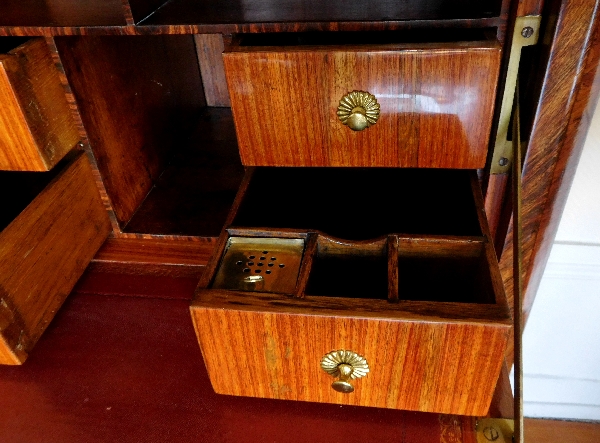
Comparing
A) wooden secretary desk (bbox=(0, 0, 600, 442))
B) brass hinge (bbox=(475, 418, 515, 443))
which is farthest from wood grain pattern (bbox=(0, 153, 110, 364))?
brass hinge (bbox=(475, 418, 515, 443))

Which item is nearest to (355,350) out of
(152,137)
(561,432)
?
(152,137)

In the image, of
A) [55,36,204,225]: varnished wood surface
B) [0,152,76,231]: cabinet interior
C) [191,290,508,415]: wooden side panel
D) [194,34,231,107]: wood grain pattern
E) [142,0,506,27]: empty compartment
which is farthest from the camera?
[194,34,231,107]: wood grain pattern

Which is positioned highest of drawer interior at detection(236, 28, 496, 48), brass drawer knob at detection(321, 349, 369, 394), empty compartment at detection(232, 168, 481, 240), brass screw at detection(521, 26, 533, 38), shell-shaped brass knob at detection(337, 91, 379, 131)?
brass screw at detection(521, 26, 533, 38)

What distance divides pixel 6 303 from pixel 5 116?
0.68 ft

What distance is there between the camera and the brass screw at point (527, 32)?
56 cm

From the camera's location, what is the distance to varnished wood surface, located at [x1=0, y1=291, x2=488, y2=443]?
1.81ft

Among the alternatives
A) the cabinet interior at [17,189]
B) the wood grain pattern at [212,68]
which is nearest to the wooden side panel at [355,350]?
the cabinet interior at [17,189]

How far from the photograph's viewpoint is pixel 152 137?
905 mm

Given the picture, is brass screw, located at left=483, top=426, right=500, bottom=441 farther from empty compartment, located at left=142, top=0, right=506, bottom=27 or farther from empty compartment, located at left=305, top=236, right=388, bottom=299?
empty compartment, located at left=142, top=0, right=506, bottom=27

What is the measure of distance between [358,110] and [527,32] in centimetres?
19

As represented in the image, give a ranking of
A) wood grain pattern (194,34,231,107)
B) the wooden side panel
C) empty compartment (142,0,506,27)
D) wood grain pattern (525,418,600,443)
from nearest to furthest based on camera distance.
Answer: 1. the wooden side panel
2. empty compartment (142,0,506,27)
3. wood grain pattern (194,34,231,107)
4. wood grain pattern (525,418,600,443)

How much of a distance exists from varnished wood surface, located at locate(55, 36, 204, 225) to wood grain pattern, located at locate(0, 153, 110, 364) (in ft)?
0.14

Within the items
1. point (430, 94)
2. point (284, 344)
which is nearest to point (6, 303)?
point (284, 344)

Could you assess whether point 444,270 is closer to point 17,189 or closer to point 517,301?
point 517,301
